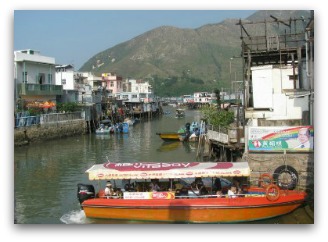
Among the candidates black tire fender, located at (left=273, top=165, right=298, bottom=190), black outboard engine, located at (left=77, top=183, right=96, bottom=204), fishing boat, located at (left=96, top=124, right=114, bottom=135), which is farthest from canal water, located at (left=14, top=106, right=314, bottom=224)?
black tire fender, located at (left=273, top=165, right=298, bottom=190)

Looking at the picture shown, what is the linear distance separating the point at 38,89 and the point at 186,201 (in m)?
22.2

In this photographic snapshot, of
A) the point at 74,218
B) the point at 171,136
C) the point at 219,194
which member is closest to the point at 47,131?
the point at 171,136

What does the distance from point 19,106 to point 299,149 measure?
20.4 m

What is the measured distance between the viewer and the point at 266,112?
1455 cm

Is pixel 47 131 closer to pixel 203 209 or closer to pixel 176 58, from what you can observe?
pixel 203 209

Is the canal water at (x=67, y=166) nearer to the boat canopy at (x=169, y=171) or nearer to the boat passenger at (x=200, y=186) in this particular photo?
the boat canopy at (x=169, y=171)

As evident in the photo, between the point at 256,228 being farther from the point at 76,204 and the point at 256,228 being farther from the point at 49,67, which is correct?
the point at 49,67

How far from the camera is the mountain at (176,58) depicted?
5012 inches

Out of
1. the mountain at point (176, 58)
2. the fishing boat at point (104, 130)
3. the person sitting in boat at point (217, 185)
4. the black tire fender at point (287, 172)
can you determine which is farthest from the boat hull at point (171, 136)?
the mountain at point (176, 58)

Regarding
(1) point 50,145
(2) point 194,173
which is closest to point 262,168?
(2) point 194,173

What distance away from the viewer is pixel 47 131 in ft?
94.4

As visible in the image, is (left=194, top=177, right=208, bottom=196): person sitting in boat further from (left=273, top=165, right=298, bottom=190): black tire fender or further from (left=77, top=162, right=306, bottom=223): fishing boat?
(left=273, top=165, right=298, bottom=190): black tire fender

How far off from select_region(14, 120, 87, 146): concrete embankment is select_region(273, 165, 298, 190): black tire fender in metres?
17.9

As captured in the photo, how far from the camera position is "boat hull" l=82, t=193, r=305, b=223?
9781 millimetres
